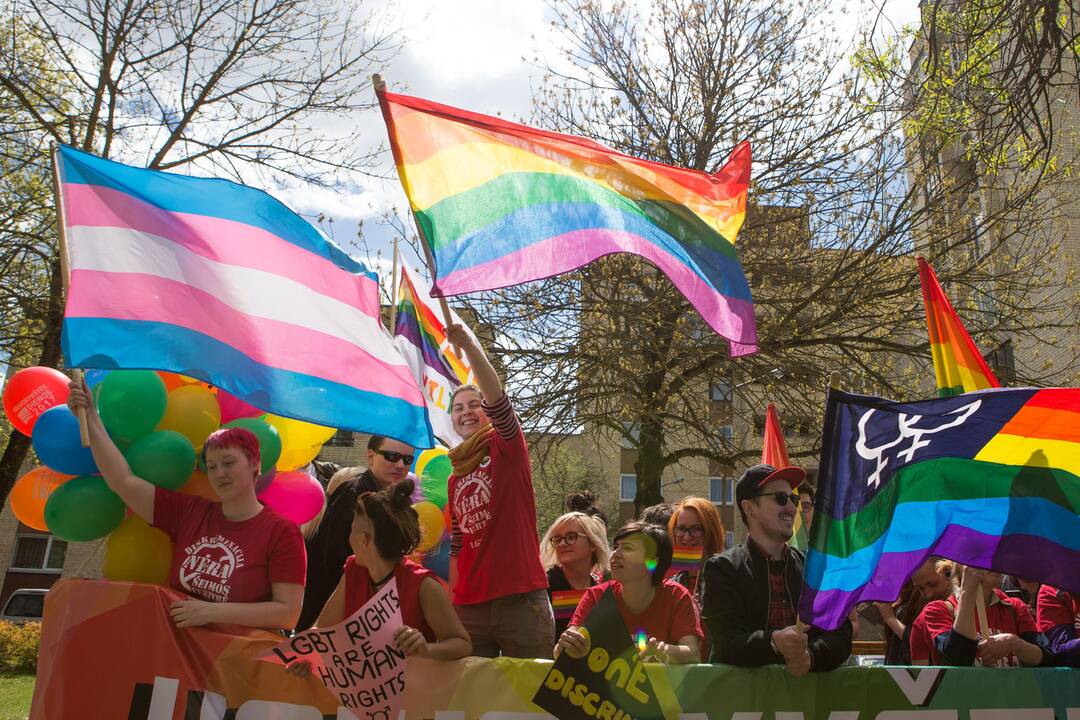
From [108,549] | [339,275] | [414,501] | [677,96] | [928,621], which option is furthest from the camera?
[677,96]

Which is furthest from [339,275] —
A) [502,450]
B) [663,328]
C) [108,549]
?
[663,328]

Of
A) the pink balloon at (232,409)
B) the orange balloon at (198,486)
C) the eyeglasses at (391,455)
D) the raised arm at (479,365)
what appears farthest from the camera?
the eyeglasses at (391,455)

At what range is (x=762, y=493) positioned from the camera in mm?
4285

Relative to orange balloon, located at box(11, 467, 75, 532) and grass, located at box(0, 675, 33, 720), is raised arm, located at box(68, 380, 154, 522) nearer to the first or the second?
orange balloon, located at box(11, 467, 75, 532)

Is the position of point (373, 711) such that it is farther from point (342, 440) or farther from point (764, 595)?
point (342, 440)

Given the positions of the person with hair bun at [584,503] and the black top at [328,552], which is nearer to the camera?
the black top at [328,552]

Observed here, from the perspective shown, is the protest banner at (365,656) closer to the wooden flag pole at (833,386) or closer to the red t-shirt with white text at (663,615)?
the red t-shirt with white text at (663,615)

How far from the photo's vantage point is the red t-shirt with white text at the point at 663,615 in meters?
4.28

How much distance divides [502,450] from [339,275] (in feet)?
Answer: 4.56

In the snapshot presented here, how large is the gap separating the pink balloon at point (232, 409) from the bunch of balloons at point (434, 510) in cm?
127

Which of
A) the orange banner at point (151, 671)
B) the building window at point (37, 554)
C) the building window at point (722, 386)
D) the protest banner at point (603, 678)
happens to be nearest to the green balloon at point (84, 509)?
the orange banner at point (151, 671)

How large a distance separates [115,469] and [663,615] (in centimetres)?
245

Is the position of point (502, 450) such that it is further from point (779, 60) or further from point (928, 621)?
Result: point (779, 60)

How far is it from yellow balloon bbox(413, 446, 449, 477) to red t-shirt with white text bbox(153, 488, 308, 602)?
2.65 m
